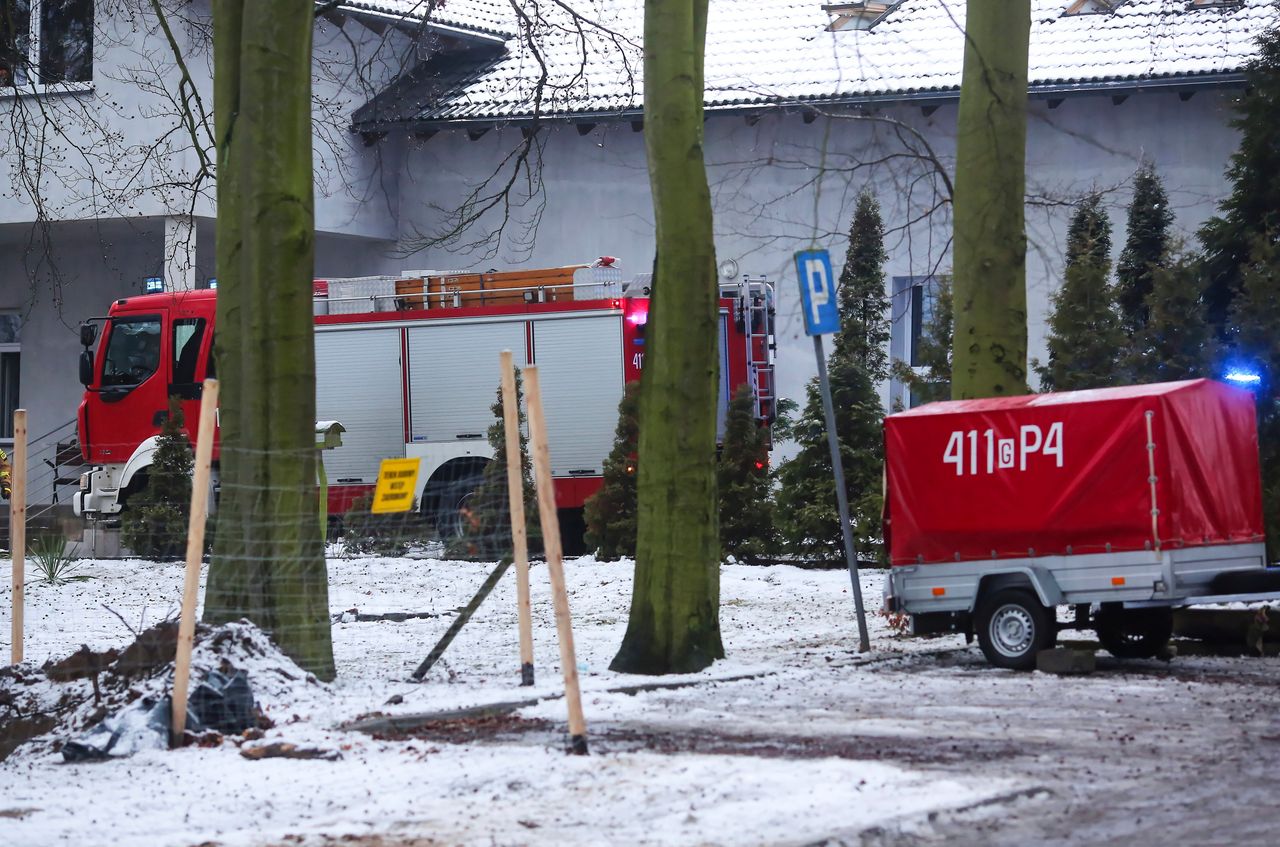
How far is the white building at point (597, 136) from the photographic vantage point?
82.6 ft

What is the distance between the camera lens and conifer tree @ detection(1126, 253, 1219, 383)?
18688mm

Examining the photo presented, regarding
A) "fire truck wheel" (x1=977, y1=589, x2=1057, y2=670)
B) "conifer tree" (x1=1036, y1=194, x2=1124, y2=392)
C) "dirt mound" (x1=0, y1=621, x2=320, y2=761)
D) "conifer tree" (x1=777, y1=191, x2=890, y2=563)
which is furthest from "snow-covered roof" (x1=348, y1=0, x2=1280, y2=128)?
"dirt mound" (x1=0, y1=621, x2=320, y2=761)

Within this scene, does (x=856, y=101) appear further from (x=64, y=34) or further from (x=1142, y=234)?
(x=64, y=34)

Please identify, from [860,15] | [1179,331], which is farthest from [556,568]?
[860,15]

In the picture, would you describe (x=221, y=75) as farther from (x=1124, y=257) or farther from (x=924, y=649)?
(x=1124, y=257)

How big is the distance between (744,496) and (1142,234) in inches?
316

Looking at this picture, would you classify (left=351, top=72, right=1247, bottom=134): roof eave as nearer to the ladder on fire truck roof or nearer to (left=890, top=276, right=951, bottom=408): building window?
the ladder on fire truck roof

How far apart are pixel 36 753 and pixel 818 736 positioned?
13.5 ft

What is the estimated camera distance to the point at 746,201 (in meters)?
27.4

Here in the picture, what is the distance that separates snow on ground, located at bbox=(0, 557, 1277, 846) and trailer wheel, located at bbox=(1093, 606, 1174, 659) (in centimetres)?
43

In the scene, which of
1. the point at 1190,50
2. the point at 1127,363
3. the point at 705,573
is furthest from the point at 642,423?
the point at 1190,50

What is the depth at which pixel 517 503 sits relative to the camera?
10570mm

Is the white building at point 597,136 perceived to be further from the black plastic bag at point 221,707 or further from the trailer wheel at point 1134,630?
the black plastic bag at point 221,707

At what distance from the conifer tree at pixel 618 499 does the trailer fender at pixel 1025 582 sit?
810 centimetres
